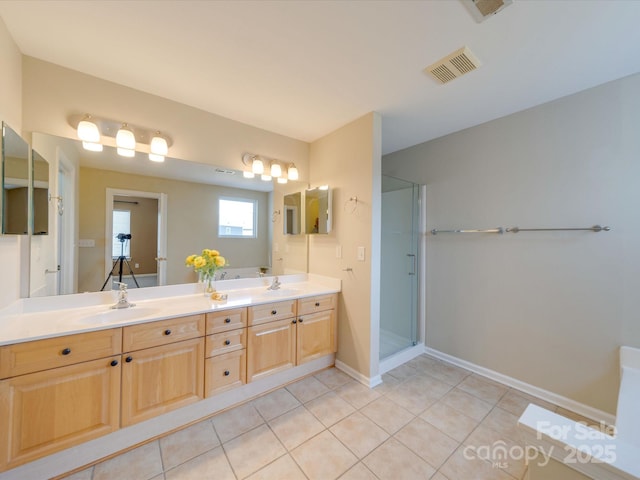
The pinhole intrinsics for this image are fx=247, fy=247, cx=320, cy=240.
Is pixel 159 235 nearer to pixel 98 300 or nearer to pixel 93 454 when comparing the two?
pixel 98 300

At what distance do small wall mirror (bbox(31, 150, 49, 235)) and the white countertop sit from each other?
0.48m

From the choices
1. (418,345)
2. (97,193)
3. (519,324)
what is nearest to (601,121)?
(519,324)

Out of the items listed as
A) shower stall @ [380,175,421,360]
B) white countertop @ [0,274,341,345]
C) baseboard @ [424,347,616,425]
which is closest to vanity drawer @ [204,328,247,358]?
white countertop @ [0,274,341,345]

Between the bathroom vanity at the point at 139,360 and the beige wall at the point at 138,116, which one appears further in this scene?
the beige wall at the point at 138,116

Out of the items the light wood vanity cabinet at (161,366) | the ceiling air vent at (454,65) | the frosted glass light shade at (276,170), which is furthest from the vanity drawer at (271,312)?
the ceiling air vent at (454,65)

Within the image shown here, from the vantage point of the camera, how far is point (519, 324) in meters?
2.28

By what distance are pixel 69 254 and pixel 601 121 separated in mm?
4115

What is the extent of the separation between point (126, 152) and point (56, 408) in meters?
Answer: 1.72

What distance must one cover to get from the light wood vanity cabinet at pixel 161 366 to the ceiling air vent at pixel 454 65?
2392 mm

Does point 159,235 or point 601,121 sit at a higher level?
point 601,121

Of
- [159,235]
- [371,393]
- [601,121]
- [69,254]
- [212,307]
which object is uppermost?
[601,121]

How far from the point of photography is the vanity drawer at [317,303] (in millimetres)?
2317

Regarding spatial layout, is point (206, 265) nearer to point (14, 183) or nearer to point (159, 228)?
point (159, 228)

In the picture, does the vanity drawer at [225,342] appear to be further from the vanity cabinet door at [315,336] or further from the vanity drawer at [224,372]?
the vanity cabinet door at [315,336]
